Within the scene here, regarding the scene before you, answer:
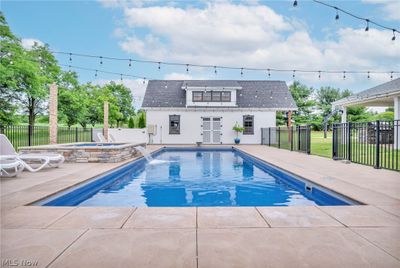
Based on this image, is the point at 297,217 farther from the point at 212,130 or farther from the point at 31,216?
the point at 212,130

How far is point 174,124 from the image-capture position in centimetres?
1920

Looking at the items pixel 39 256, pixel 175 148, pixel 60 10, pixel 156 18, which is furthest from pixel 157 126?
pixel 39 256

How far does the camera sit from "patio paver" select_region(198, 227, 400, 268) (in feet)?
6.65

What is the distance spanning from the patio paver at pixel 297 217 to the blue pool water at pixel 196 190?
A: 3.26 feet

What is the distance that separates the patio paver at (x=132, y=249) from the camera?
2.02 meters

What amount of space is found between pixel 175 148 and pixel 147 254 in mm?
13584

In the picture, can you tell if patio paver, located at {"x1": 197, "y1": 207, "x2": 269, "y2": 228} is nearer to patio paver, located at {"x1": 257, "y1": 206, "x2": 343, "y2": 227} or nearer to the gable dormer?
patio paver, located at {"x1": 257, "y1": 206, "x2": 343, "y2": 227}

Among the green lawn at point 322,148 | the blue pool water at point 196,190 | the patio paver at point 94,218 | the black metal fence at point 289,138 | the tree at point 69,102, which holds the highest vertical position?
the tree at point 69,102

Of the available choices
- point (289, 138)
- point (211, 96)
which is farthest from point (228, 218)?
point (211, 96)

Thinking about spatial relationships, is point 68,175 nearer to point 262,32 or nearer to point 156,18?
point 156,18

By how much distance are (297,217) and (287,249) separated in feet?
3.20

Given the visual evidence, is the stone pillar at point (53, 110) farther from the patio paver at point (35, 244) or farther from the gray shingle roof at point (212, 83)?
the gray shingle roof at point (212, 83)

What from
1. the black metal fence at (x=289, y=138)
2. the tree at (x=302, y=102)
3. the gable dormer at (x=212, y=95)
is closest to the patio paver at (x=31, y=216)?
the black metal fence at (x=289, y=138)

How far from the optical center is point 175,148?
1570cm
